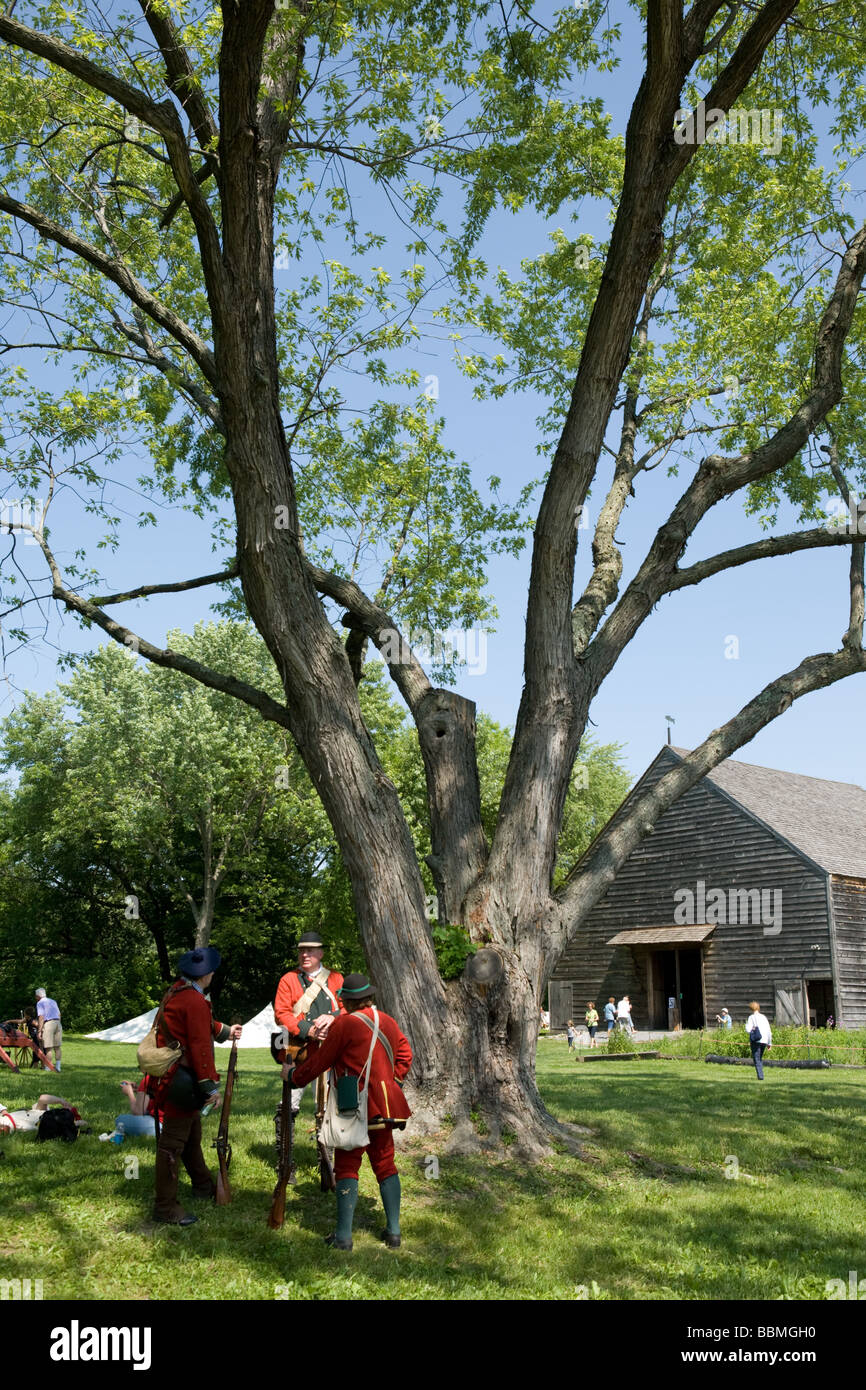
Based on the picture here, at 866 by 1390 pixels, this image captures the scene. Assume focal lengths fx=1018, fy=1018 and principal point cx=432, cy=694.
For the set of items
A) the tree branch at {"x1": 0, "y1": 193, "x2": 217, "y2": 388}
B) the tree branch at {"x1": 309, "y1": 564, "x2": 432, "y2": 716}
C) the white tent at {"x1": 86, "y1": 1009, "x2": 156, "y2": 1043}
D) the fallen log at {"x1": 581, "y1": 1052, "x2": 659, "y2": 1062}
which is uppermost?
the tree branch at {"x1": 0, "y1": 193, "x2": 217, "y2": 388}

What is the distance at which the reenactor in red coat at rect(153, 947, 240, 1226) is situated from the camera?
658cm

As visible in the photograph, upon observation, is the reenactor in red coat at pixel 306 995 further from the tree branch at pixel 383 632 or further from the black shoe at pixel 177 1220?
the tree branch at pixel 383 632

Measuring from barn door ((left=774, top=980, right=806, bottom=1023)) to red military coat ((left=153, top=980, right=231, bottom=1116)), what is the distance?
26.6m

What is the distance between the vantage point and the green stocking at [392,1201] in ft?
21.0

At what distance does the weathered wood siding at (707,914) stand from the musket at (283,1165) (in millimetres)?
21646

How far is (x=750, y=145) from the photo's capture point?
13258 mm

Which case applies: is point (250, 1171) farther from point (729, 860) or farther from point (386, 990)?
point (729, 860)

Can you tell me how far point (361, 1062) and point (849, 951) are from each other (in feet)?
88.2

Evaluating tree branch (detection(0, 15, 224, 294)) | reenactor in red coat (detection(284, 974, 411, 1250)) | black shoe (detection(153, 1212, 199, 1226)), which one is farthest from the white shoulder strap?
tree branch (detection(0, 15, 224, 294))

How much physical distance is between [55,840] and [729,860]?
26.1 metres

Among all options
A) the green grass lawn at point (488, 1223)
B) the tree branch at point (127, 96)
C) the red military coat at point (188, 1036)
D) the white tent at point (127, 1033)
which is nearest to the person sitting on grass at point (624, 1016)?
the white tent at point (127, 1033)

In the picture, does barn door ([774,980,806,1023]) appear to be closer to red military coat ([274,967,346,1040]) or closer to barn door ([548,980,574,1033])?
barn door ([548,980,574,1033])

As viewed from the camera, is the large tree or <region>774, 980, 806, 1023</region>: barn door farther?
<region>774, 980, 806, 1023</region>: barn door
